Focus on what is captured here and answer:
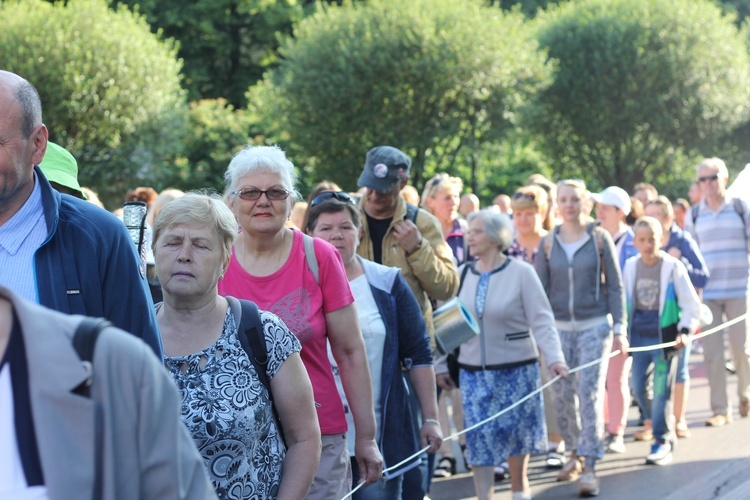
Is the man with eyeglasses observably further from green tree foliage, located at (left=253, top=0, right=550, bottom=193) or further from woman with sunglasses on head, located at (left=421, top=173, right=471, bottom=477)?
green tree foliage, located at (left=253, top=0, right=550, bottom=193)

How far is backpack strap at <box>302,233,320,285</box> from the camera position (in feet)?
14.6

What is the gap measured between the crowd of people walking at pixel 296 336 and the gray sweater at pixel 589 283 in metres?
0.02

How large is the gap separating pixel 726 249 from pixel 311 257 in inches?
302

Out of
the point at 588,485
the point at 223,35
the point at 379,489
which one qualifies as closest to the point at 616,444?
the point at 588,485

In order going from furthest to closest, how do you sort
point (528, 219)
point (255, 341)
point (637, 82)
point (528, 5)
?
point (528, 5) < point (637, 82) < point (528, 219) < point (255, 341)

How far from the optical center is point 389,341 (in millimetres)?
5211

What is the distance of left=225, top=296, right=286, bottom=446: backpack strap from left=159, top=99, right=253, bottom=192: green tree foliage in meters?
25.1

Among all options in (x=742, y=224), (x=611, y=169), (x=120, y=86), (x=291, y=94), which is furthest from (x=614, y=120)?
(x=742, y=224)

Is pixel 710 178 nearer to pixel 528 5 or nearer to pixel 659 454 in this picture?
pixel 659 454

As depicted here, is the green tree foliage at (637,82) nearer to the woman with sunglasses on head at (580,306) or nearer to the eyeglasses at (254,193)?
the woman with sunglasses on head at (580,306)

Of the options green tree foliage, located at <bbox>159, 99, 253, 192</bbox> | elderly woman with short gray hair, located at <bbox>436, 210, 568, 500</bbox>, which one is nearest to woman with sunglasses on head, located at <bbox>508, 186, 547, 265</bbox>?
elderly woman with short gray hair, located at <bbox>436, 210, 568, 500</bbox>

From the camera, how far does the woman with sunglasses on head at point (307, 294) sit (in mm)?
4410

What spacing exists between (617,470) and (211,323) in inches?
233

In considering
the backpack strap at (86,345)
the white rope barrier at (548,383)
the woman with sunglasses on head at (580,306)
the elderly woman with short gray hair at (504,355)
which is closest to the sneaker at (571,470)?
the woman with sunglasses on head at (580,306)
